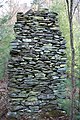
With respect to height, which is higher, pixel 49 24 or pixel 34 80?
pixel 49 24

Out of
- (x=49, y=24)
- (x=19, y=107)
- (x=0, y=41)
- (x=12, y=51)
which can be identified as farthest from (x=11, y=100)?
(x=0, y=41)

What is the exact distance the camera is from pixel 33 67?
21.3ft

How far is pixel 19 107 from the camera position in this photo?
21.0ft

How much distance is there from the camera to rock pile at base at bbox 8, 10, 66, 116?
21.1ft

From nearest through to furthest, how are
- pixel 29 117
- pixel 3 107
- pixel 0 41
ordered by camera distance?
1. pixel 29 117
2. pixel 3 107
3. pixel 0 41

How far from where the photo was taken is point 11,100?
6438 millimetres

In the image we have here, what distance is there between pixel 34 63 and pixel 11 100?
3.66 feet

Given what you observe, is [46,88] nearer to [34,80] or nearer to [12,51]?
[34,80]

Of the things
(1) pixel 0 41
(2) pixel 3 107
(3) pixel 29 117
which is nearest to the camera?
(3) pixel 29 117

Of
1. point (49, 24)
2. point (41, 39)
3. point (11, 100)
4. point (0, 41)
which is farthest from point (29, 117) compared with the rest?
point (0, 41)

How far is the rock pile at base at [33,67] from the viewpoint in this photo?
6.45 meters

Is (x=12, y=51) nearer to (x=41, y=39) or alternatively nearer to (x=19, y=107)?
(x=41, y=39)

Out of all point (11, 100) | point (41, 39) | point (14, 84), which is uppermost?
point (41, 39)

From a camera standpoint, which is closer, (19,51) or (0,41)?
(19,51)
